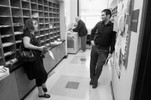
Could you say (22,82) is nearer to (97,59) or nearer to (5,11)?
(5,11)

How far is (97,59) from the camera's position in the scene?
2.59 meters

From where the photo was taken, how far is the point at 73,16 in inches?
245

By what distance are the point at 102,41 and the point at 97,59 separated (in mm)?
479

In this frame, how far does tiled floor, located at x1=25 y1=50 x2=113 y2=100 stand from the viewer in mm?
2285

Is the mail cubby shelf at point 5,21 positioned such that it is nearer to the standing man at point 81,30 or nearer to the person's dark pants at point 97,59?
the person's dark pants at point 97,59

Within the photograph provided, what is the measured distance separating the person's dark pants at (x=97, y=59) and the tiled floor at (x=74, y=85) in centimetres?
32

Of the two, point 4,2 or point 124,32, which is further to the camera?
point 4,2

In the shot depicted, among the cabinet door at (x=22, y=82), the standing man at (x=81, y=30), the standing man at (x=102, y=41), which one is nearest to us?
the cabinet door at (x=22, y=82)

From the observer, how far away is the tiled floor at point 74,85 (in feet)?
7.50

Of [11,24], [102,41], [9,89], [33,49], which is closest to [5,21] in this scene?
[11,24]

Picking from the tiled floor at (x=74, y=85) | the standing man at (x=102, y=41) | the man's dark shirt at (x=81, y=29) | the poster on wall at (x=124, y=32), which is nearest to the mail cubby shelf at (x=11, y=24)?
the tiled floor at (x=74, y=85)

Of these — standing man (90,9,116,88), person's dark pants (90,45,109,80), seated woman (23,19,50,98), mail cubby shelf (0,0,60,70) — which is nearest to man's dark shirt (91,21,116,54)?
standing man (90,9,116,88)

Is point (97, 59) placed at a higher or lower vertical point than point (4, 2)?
lower

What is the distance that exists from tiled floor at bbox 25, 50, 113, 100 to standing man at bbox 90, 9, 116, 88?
0.23 metres
